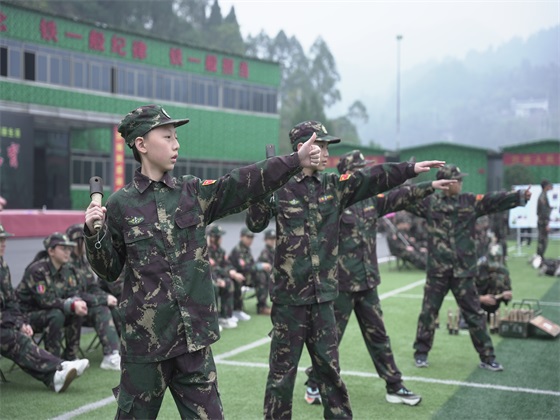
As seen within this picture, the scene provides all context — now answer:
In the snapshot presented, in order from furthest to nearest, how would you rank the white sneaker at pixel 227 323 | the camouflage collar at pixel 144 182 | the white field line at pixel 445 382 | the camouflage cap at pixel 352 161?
the white sneaker at pixel 227 323, the camouflage cap at pixel 352 161, the white field line at pixel 445 382, the camouflage collar at pixel 144 182

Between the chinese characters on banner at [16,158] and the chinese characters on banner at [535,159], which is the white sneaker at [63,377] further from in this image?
the chinese characters on banner at [535,159]

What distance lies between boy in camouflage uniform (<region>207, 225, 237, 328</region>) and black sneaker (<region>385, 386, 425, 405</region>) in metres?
4.18

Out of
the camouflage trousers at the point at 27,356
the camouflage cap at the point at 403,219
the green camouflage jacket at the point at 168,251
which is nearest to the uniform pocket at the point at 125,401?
the green camouflage jacket at the point at 168,251

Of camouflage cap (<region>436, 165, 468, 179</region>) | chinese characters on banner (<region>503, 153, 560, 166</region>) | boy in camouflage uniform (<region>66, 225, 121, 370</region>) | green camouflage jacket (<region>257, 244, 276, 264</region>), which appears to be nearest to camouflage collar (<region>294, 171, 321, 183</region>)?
camouflage cap (<region>436, 165, 468, 179</region>)

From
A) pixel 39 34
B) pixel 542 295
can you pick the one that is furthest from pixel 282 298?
pixel 39 34

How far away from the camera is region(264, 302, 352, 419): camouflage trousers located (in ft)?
16.5

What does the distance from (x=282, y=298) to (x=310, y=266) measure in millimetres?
316

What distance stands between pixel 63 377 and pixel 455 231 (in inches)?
170

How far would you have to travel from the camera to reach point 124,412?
3.58 m

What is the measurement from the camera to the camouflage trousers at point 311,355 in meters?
5.02

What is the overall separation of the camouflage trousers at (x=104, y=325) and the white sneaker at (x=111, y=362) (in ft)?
0.15

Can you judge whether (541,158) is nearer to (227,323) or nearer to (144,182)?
(227,323)

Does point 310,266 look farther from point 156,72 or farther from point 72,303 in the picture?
point 156,72

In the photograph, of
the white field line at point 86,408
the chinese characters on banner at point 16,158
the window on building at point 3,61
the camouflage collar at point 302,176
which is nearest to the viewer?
the camouflage collar at point 302,176
